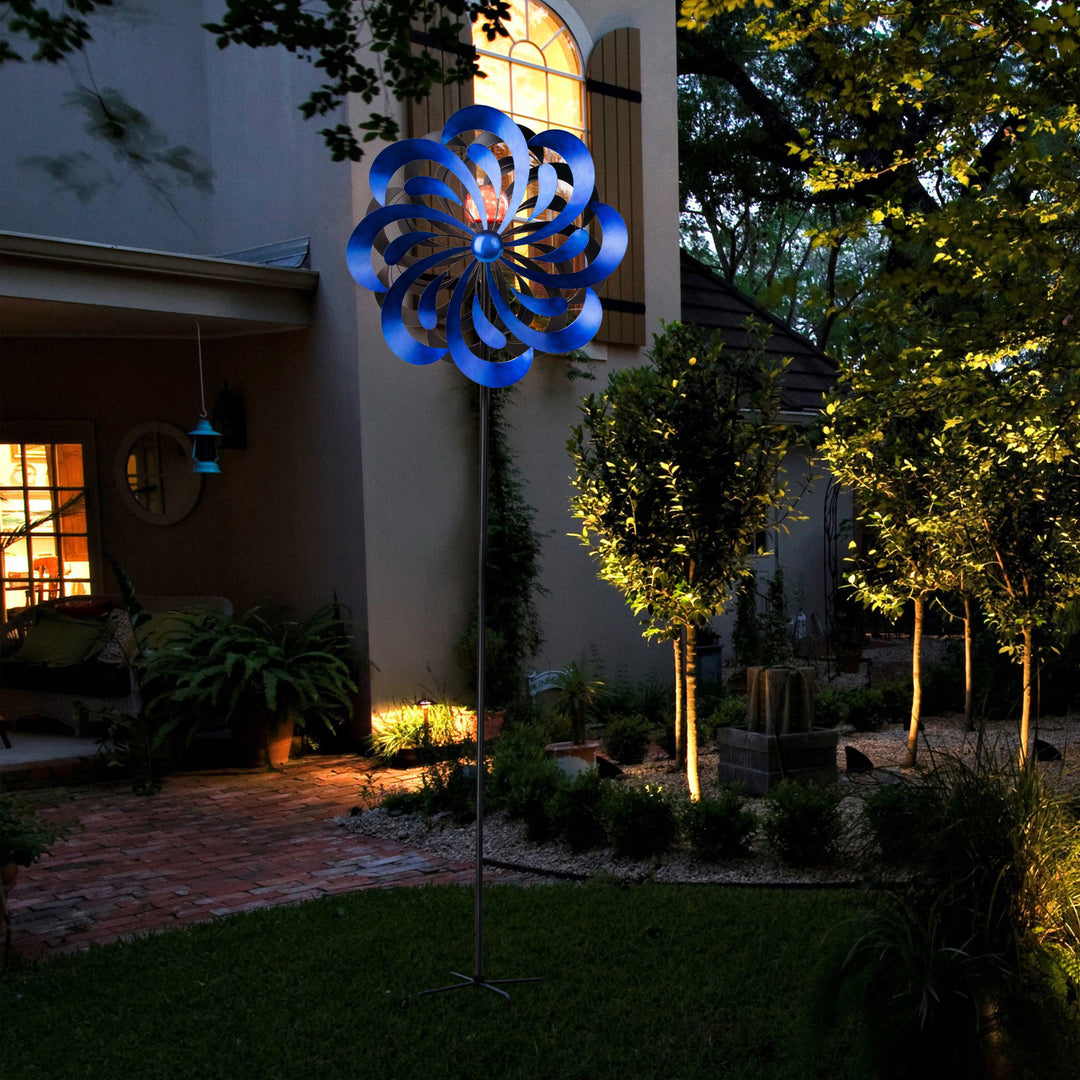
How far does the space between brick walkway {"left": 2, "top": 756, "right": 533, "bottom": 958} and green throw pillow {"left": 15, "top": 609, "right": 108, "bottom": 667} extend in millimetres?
1220

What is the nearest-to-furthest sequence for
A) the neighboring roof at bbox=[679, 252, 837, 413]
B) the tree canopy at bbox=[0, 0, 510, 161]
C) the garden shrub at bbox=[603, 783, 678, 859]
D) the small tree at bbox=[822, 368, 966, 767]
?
the tree canopy at bbox=[0, 0, 510, 161] < the garden shrub at bbox=[603, 783, 678, 859] < the small tree at bbox=[822, 368, 966, 767] < the neighboring roof at bbox=[679, 252, 837, 413]

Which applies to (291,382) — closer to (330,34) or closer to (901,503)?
(901,503)

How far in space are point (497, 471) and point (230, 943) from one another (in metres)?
5.19

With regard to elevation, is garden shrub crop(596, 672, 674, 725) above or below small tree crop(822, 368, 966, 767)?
below

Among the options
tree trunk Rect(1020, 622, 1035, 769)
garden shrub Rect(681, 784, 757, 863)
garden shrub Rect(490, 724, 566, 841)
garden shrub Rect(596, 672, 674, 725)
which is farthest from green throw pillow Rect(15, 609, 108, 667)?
tree trunk Rect(1020, 622, 1035, 769)

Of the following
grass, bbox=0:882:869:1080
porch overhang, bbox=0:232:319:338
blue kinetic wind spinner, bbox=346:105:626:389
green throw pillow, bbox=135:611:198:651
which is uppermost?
porch overhang, bbox=0:232:319:338

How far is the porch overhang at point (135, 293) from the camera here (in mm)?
7375

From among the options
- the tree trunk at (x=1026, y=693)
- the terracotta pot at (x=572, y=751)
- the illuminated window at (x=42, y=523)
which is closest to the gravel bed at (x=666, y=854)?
the tree trunk at (x=1026, y=693)

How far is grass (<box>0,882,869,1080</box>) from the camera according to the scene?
3.51 m

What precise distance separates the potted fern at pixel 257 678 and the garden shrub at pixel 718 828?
3.25m

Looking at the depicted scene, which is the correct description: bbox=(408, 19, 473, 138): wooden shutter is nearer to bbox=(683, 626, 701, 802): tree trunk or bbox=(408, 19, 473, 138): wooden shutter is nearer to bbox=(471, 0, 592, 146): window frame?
bbox=(471, 0, 592, 146): window frame

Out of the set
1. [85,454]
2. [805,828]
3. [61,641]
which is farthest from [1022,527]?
[85,454]

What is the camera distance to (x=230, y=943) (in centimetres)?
456

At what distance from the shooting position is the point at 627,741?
7.99 meters
